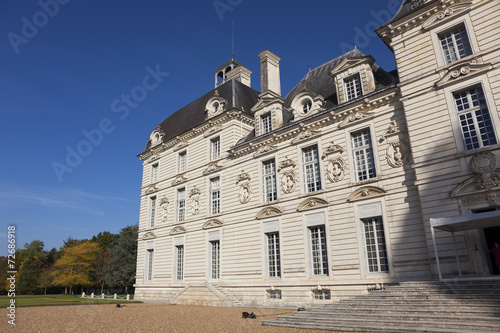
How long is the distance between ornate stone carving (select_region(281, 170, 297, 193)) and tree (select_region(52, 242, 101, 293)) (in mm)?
34966

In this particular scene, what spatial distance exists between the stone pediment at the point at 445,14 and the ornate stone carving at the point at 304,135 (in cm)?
607

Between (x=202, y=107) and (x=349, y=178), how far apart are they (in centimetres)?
1361

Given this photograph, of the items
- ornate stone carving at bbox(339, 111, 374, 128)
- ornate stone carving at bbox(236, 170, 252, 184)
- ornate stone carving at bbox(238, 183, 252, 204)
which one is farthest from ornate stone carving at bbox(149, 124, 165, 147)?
ornate stone carving at bbox(339, 111, 374, 128)

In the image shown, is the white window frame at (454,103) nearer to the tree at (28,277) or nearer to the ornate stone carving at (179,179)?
the ornate stone carving at (179,179)

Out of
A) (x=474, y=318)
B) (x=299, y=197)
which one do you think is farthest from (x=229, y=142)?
(x=474, y=318)

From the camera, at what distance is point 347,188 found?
46.7 ft

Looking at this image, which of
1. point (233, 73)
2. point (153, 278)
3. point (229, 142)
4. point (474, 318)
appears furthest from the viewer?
point (233, 73)

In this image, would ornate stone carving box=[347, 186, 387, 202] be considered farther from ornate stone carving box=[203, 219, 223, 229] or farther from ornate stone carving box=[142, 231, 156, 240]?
ornate stone carving box=[142, 231, 156, 240]

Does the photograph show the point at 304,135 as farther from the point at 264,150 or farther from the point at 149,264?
the point at 149,264

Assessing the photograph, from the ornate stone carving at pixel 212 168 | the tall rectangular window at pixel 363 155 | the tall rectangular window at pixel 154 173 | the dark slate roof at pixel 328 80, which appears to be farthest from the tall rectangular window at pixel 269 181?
the tall rectangular window at pixel 154 173

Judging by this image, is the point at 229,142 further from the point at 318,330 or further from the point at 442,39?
the point at 318,330

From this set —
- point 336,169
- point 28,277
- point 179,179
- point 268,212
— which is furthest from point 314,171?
point 28,277

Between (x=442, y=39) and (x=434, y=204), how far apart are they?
20.6 ft

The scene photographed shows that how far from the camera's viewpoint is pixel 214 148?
22.1 m
